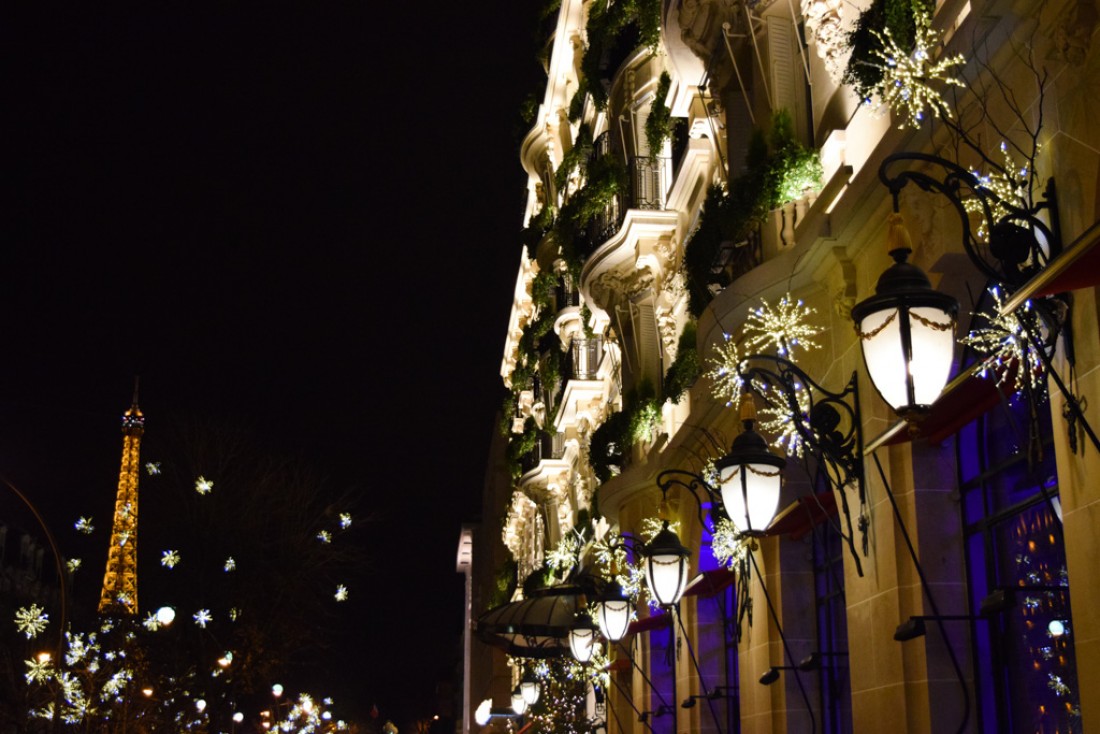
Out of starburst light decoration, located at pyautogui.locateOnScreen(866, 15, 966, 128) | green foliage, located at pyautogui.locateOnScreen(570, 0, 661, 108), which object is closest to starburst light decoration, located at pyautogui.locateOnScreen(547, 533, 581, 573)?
green foliage, located at pyautogui.locateOnScreen(570, 0, 661, 108)

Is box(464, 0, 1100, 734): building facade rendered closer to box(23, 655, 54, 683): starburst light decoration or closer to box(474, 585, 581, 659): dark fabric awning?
box(474, 585, 581, 659): dark fabric awning

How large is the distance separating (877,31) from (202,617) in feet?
97.8

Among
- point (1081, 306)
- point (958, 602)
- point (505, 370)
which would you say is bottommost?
point (958, 602)

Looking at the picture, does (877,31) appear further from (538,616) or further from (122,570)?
(122,570)

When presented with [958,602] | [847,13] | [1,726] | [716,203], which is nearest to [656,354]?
[716,203]

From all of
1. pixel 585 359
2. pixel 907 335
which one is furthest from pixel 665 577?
pixel 585 359

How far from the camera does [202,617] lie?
1449 inches

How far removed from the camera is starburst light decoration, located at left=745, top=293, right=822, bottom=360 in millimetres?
11617

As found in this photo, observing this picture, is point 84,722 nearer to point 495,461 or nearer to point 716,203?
point 716,203

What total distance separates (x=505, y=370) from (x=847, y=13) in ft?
142

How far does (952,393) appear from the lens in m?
9.78

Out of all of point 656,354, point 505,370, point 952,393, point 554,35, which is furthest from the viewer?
point 505,370

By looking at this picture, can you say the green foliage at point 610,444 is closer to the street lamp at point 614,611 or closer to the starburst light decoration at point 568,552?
the starburst light decoration at point 568,552

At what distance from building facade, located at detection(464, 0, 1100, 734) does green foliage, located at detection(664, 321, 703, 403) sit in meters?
0.05
